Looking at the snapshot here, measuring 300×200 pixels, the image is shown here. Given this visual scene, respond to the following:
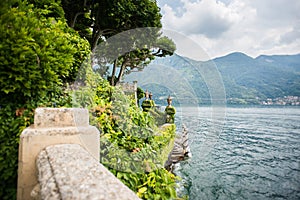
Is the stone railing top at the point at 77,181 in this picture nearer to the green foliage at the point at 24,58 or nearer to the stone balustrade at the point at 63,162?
the stone balustrade at the point at 63,162

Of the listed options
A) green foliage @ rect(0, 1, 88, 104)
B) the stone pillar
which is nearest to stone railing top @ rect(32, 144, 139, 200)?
the stone pillar

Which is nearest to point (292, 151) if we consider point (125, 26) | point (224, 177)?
point (224, 177)

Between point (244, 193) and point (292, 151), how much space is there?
8.35 meters

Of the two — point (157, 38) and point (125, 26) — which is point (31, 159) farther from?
point (125, 26)

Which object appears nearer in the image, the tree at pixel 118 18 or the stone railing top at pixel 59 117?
the stone railing top at pixel 59 117

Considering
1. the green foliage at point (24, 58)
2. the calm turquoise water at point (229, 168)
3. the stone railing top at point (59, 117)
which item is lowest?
the calm turquoise water at point (229, 168)

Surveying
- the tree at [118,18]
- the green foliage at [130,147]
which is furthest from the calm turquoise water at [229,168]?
the tree at [118,18]

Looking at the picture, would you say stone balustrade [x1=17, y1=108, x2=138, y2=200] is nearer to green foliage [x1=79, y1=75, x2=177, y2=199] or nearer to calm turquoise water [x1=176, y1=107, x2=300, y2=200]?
green foliage [x1=79, y1=75, x2=177, y2=199]

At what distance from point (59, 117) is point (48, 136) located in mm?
242

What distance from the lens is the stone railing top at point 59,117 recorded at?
1.65m

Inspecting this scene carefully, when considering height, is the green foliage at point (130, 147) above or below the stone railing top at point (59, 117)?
below

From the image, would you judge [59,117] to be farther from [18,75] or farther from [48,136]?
[18,75]

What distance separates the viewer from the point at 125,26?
9086mm

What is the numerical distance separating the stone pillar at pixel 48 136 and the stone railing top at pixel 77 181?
0.30 meters
